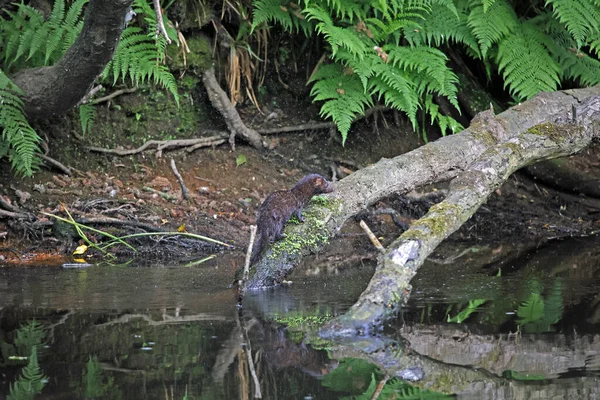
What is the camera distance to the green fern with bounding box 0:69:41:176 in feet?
20.8

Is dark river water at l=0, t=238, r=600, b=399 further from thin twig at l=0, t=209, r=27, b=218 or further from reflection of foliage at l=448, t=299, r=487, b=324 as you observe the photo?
thin twig at l=0, t=209, r=27, b=218

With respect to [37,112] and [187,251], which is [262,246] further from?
[37,112]

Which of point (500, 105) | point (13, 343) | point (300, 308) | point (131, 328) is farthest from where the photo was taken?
point (500, 105)

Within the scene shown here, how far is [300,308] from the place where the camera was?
4.67m

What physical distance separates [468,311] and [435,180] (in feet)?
5.32

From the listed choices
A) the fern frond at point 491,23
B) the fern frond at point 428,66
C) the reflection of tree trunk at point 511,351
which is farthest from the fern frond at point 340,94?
the reflection of tree trunk at point 511,351

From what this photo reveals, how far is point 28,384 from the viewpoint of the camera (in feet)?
10.9

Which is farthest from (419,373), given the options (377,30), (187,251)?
(377,30)

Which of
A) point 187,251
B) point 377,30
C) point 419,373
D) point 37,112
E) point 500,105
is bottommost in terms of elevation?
point 419,373

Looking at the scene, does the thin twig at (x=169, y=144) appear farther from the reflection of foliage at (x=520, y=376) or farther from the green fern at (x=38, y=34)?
the reflection of foliage at (x=520, y=376)

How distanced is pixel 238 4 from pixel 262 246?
133 inches

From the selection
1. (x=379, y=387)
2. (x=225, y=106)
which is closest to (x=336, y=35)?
(x=225, y=106)

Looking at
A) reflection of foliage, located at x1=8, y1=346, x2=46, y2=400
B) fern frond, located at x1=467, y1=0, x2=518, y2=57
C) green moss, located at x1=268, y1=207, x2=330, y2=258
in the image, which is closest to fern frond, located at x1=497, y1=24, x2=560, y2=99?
fern frond, located at x1=467, y1=0, x2=518, y2=57

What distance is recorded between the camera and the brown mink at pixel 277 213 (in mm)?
5168
